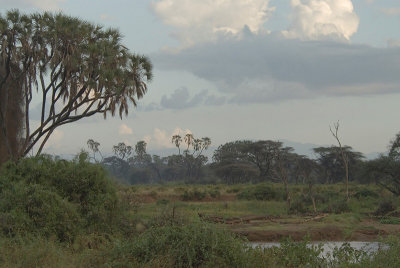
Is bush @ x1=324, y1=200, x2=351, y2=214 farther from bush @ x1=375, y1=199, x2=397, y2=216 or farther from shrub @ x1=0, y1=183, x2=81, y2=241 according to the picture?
shrub @ x1=0, y1=183, x2=81, y2=241

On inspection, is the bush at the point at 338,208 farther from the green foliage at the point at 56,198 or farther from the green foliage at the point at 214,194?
the green foliage at the point at 56,198

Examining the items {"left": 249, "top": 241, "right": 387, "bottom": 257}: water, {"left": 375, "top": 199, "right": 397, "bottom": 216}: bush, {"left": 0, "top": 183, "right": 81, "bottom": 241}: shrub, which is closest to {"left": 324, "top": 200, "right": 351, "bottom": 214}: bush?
{"left": 375, "top": 199, "right": 397, "bottom": 216}: bush

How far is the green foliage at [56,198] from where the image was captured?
1418cm

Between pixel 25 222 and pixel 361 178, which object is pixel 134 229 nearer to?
pixel 25 222

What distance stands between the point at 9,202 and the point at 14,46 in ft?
54.1

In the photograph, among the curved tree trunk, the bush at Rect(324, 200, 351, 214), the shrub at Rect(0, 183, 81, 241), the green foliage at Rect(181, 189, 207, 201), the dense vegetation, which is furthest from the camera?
the green foliage at Rect(181, 189, 207, 201)

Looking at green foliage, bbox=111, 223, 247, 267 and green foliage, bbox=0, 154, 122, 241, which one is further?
green foliage, bbox=0, 154, 122, 241

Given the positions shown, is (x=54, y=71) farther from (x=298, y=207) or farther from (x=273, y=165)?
(x=273, y=165)

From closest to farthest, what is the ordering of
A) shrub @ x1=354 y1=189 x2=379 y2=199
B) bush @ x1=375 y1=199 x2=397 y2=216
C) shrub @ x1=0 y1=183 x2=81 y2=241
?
shrub @ x1=0 y1=183 x2=81 y2=241 < bush @ x1=375 y1=199 x2=397 y2=216 < shrub @ x1=354 y1=189 x2=379 y2=199

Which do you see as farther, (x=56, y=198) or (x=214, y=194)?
(x=214, y=194)

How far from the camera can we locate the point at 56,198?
48.6 ft

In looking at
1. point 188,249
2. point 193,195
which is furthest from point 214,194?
point 188,249

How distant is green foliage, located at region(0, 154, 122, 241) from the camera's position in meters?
14.2

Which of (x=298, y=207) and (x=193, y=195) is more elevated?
(x=193, y=195)
